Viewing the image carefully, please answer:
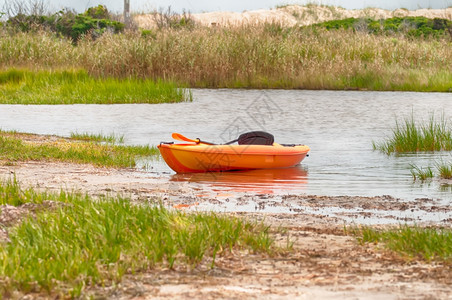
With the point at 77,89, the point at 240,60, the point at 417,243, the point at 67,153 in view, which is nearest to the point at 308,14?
the point at 240,60

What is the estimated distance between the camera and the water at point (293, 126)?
10531mm

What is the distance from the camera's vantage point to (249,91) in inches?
1072

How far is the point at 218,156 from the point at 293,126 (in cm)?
840

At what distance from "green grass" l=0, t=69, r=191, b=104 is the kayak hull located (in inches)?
472

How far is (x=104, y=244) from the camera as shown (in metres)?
4.81

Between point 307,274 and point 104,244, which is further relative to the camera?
point 104,244

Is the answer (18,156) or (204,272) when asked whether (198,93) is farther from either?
(204,272)

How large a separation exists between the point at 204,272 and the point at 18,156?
731 centimetres

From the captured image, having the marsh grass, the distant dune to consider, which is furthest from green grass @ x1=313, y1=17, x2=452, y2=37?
the marsh grass

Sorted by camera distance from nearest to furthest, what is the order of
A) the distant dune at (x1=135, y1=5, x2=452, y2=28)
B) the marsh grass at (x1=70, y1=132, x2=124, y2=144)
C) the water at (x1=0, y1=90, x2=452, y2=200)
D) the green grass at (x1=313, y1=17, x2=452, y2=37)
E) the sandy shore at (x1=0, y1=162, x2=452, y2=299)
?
1. the sandy shore at (x1=0, y1=162, x2=452, y2=299)
2. the water at (x1=0, y1=90, x2=452, y2=200)
3. the marsh grass at (x1=70, y1=132, x2=124, y2=144)
4. the green grass at (x1=313, y1=17, x2=452, y2=37)
5. the distant dune at (x1=135, y1=5, x2=452, y2=28)

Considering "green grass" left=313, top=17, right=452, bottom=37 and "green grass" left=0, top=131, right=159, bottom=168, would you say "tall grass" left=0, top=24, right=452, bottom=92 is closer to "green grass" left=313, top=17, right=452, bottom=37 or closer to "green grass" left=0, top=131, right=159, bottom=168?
"green grass" left=313, top=17, right=452, bottom=37

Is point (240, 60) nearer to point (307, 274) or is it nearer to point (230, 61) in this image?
point (230, 61)

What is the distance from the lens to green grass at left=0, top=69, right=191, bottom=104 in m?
23.6

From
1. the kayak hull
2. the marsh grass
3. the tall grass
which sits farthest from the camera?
the tall grass
